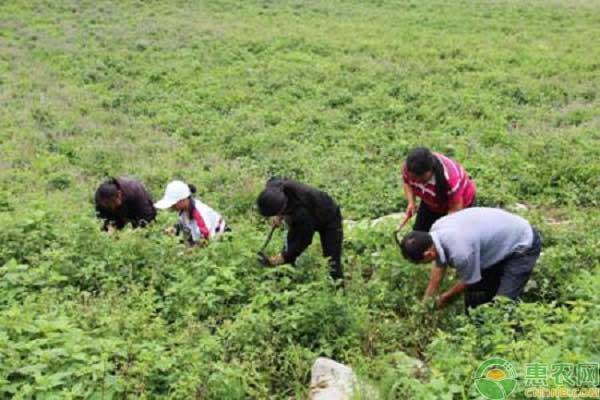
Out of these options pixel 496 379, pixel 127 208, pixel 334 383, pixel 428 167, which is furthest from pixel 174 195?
pixel 496 379

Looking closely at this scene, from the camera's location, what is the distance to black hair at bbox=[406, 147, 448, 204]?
17.4 feet

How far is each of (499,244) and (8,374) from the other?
12.3 ft

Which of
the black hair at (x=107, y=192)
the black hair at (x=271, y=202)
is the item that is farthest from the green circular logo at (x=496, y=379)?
the black hair at (x=107, y=192)

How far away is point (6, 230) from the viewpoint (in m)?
6.28

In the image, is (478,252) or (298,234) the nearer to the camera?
(478,252)

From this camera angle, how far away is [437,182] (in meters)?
5.50

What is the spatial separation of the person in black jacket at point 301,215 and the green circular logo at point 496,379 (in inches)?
74.8

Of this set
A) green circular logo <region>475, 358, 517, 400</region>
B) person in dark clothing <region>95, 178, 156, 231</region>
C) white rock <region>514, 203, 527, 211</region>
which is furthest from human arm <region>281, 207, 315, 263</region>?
white rock <region>514, 203, 527, 211</region>

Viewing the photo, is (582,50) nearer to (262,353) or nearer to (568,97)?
(568,97)

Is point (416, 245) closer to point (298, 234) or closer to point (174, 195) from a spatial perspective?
point (298, 234)

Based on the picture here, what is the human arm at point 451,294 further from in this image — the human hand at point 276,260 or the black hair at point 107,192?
the black hair at point 107,192

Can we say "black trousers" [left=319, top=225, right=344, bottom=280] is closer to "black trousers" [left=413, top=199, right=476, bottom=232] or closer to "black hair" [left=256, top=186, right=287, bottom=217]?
"black hair" [left=256, top=186, right=287, bottom=217]

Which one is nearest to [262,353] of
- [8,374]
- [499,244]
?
[8,374]

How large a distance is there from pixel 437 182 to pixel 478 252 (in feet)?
3.36
